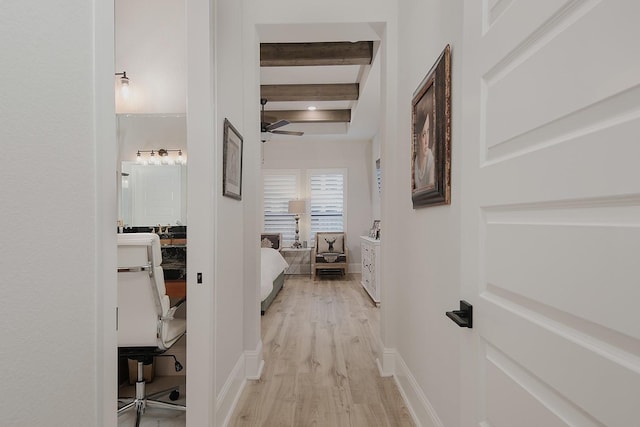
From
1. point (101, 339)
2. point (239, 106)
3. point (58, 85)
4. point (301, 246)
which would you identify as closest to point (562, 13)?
point (58, 85)

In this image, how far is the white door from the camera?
538 millimetres

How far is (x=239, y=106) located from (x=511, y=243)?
2250 millimetres

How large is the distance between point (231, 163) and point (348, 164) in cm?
557

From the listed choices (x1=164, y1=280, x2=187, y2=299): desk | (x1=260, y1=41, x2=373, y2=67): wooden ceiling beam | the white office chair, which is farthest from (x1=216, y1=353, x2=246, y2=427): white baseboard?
(x1=260, y1=41, x2=373, y2=67): wooden ceiling beam

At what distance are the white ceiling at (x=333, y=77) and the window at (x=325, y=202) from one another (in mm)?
871

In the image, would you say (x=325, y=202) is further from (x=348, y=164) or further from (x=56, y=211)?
(x=56, y=211)

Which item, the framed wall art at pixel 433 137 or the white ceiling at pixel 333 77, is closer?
the framed wall art at pixel 433 137

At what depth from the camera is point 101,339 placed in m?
0.87

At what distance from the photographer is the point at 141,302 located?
2.08 metres

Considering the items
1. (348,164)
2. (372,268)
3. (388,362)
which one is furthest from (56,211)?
(348,164)

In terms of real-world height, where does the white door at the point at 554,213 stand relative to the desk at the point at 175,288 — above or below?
above

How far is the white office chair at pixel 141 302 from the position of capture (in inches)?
78.1

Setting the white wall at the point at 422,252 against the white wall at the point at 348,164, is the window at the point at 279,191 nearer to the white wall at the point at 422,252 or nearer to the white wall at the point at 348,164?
the white wall at the point at 348,164

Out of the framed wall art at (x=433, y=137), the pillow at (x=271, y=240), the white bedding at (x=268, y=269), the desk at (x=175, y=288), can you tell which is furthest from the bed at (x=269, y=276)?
the framed wall art at (x=433, y=137)
